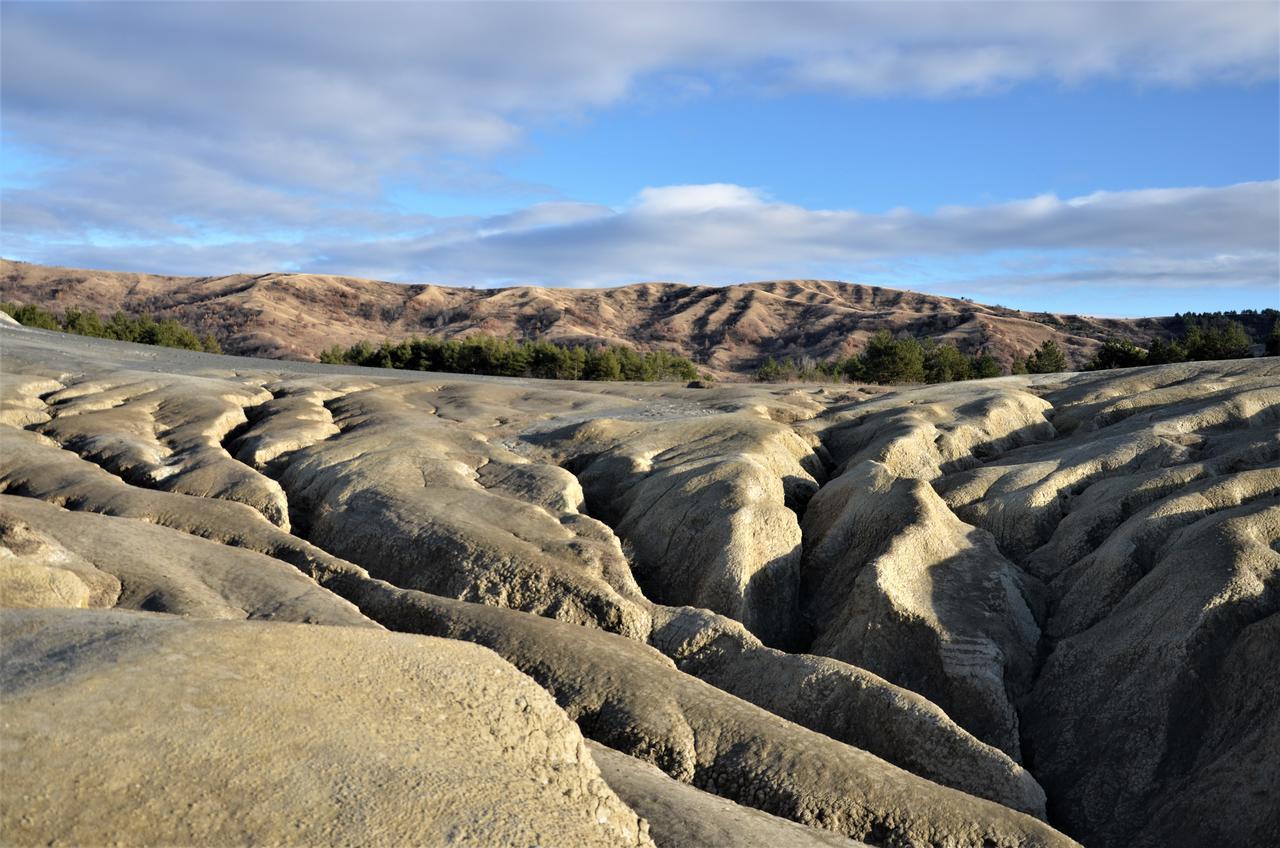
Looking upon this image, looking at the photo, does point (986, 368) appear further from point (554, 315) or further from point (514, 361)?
point (554, 315)

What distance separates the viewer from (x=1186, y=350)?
175 feet

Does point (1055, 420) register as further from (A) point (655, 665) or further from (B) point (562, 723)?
(B) point (562, 723)

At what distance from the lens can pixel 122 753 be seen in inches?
303

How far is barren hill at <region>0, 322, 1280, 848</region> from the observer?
8.34 metres

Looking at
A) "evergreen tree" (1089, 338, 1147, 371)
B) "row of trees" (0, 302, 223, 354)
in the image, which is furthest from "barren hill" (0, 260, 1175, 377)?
"evergreen tree" (1089, 338, 1147, 371)

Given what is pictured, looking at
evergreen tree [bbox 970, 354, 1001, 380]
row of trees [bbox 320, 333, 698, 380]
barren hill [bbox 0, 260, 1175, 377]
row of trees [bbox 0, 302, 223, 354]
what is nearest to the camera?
evergreen tree [bbox 970, 354, 1001, 380]

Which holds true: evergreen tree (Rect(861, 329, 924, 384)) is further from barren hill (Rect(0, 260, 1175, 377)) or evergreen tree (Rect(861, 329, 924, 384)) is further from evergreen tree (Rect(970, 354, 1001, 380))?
barren hill (Rect(0, 260, 1175, 377))

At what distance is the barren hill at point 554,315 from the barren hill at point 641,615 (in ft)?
348

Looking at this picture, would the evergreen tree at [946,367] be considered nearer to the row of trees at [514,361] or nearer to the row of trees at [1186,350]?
the row of trees at [1186,350]

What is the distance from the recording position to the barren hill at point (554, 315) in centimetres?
13975

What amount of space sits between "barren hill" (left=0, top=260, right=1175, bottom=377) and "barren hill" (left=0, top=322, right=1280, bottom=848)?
10606 cm

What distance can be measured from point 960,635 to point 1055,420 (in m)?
12.9

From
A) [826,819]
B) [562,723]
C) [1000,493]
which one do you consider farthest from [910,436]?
[562,723]

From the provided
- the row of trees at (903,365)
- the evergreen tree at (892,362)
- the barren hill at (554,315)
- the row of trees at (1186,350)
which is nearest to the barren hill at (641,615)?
the row of trees at (1186,350)
